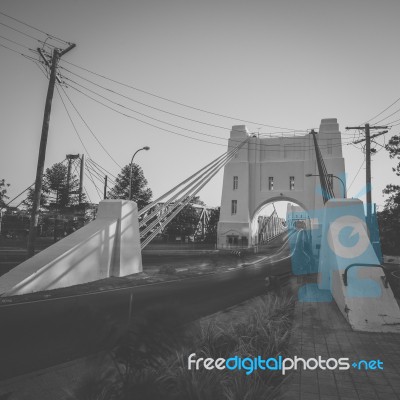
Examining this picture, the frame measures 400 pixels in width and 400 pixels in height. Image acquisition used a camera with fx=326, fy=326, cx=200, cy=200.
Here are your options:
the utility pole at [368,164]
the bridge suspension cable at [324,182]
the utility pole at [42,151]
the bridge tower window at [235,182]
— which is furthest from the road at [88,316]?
the bridge tower window at [235,182]

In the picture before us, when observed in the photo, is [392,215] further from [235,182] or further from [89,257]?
[89,257]

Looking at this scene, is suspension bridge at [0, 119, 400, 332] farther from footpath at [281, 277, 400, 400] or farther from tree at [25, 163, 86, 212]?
tree at [25, 163, 86, 212]

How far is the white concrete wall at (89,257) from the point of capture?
432 inches

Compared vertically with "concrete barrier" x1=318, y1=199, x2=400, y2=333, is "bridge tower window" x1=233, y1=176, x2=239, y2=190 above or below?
above

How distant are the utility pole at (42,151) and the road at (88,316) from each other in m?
4.16

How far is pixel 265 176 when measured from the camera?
4212 centimetres

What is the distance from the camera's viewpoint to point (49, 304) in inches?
374

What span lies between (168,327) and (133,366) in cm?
41

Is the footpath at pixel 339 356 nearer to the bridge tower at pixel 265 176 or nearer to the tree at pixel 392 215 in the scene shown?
the tree at pixel 392 215

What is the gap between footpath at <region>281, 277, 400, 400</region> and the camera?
3849 millimetres

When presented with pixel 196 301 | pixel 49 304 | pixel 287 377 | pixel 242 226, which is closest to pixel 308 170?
pixel 242 226

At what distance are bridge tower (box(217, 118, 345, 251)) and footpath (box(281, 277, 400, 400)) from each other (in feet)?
109

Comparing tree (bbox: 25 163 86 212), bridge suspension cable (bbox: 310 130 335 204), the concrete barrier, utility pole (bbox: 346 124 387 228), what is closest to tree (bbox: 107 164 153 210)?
tree (bbox: 25 163 86 212)

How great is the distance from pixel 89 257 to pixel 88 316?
10.8m
